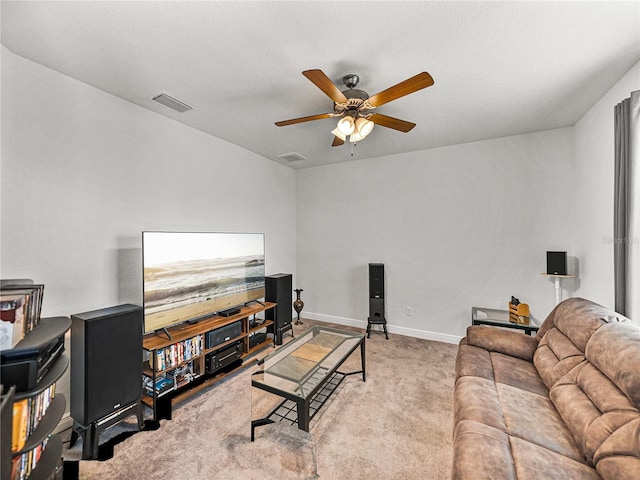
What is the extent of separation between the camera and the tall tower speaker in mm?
3545

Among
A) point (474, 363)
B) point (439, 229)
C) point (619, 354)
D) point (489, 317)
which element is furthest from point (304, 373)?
point (439, 229)

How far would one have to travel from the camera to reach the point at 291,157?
13.5 ft

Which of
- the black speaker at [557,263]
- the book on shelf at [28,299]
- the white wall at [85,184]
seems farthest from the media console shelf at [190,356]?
the black speaker at [557,263]

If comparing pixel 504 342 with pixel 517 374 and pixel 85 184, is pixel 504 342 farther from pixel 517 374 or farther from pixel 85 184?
pixel 85 184

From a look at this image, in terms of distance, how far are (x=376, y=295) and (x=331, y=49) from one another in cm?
307

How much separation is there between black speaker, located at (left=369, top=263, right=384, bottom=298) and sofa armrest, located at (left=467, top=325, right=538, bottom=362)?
4.90 feet

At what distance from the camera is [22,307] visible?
1.22 metres

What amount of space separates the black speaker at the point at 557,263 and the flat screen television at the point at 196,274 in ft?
10.8

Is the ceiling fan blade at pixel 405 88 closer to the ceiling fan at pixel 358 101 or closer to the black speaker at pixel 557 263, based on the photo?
the ceiling fan at pixel 358 101

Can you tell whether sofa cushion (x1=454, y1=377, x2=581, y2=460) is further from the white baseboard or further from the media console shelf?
the media console shelf

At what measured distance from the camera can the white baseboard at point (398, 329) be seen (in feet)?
12.2

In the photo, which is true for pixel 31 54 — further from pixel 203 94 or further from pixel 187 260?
pixel 187 260

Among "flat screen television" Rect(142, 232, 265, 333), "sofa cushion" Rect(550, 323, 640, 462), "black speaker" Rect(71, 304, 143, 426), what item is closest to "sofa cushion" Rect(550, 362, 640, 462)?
"sofa cushion" Rect(550, 323, 640, 462)

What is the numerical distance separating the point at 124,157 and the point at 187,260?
106cm
